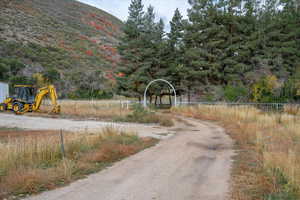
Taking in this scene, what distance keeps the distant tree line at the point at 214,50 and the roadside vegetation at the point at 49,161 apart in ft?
68.1

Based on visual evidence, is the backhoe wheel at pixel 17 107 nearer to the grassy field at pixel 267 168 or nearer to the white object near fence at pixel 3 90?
the white object near fence at pixel 3 90

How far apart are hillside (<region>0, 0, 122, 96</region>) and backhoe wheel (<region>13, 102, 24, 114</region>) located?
17029 millimetres

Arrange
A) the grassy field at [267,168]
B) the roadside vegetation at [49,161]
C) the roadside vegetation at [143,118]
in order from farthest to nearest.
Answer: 1. the roadside vegetation at [143,118]
2. the roadside vegetation at [49,161]
3. the grassy field at [267,168]

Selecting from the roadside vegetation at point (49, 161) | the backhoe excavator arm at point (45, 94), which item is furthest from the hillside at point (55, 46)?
the roadside vegetation at point (49, 161)

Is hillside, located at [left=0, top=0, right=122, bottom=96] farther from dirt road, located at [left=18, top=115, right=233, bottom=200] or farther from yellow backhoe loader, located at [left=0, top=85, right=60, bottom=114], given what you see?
dirt road, located at [left=18, top=115, right=233, bottom=200]

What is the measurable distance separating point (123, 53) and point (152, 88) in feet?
19.7

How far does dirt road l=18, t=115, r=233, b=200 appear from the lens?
4801 millimetres

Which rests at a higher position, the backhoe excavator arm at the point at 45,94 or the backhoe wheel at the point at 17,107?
the backhoe excavator arm at the point at 45,94

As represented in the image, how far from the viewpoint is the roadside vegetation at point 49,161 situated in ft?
17.0

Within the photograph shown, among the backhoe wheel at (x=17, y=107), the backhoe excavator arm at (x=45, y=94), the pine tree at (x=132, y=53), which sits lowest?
the backhoe wheel at (x=17, y=107)

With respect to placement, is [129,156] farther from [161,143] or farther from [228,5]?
[228,5]

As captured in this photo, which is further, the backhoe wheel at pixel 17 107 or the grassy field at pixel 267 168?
the backhoe wheel at pixel 17 107

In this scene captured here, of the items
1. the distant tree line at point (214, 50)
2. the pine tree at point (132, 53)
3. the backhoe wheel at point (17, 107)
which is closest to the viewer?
the backhoe wheel at point (17, 107)

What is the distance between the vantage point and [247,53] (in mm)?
28984
